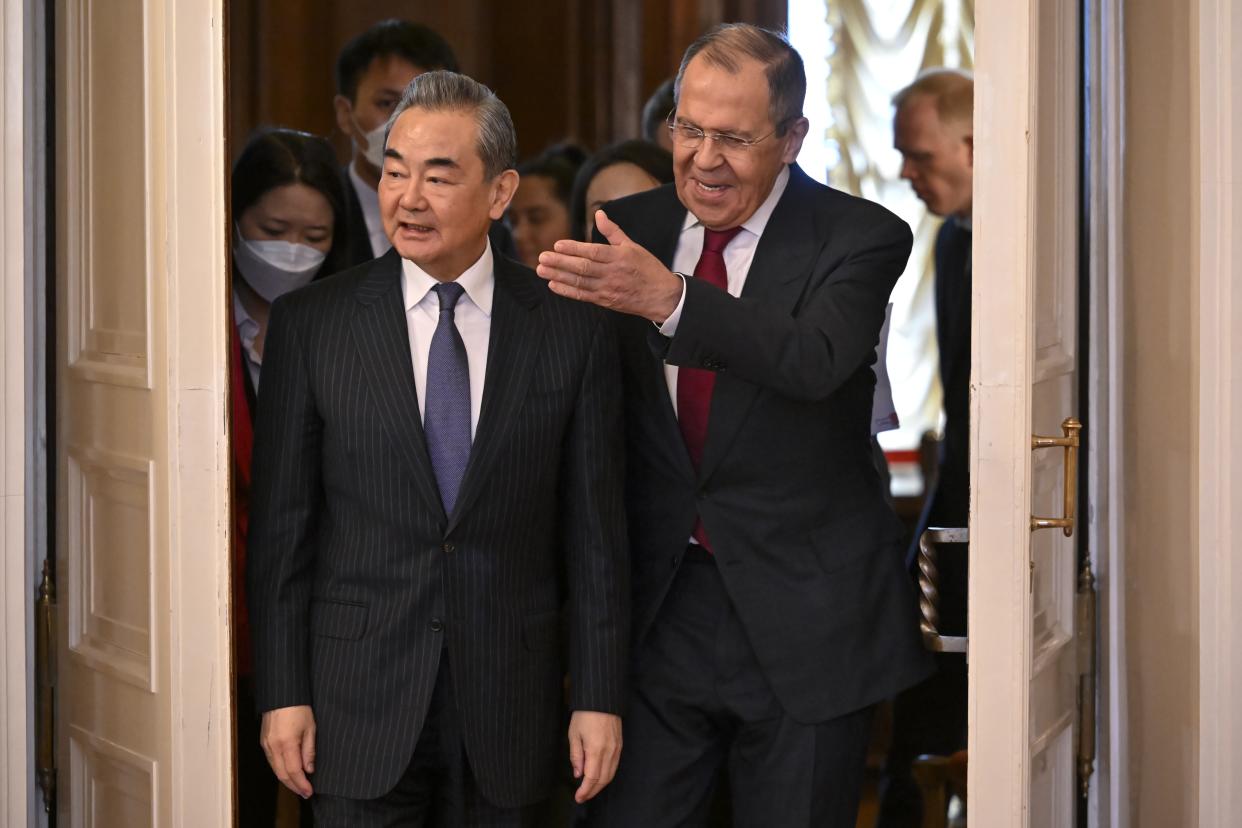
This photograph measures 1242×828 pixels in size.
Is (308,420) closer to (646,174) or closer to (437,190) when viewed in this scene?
(437,190)

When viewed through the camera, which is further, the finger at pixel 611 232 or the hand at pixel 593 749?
the hand at pixel 593 749

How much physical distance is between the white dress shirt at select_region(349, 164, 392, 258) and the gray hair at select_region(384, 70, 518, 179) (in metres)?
1.43

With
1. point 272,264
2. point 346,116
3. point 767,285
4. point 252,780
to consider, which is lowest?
point 252,780

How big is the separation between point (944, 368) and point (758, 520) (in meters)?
2.05

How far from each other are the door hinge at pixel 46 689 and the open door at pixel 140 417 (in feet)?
0.05

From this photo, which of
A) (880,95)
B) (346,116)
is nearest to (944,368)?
(880,95)

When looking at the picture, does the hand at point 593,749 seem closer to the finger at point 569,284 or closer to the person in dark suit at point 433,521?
the person in dark suit at point 433,521

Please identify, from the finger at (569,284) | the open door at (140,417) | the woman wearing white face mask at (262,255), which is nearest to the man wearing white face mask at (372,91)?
the woman wearing white face mask at (262,255)

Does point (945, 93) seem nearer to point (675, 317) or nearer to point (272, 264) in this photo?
point (272, 264)

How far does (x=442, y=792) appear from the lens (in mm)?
2541

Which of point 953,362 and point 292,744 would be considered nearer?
point 292,744

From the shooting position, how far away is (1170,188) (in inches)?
118

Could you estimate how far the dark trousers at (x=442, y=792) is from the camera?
8.10 feet

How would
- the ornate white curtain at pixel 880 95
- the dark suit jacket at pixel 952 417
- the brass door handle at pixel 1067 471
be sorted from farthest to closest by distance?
the ornate white curtain at pixel 880 95 → the dark suit jacket at pixel 952 417 → the brass door handle at pixel 1067 471
